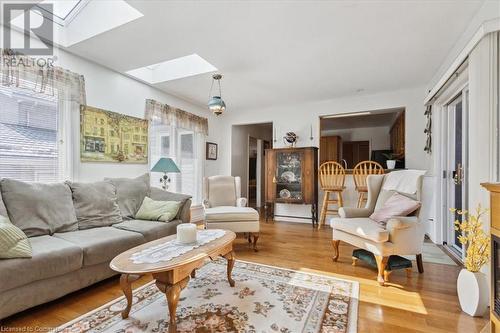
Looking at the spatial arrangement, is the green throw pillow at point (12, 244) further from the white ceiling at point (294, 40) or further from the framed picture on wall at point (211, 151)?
the framed picture on wall at point (211, 151)

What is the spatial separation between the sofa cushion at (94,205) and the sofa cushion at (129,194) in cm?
13

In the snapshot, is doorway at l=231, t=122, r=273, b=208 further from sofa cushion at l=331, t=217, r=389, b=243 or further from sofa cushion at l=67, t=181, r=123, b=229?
sofa cushion at l=331, t=217, r=389, b=243

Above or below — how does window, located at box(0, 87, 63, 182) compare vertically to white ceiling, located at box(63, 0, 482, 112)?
below

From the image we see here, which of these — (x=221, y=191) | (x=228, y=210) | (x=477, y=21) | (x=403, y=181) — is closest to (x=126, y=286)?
(x=228, y=210)

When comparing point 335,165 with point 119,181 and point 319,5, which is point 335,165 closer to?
point 319,5

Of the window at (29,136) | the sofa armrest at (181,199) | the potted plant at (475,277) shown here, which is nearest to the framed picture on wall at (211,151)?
the sofa armrest at (181,199)

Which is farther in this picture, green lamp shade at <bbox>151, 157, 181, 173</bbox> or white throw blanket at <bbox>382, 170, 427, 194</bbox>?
green lamp shade at <bbox>151, 157, 181, 173</bbox>

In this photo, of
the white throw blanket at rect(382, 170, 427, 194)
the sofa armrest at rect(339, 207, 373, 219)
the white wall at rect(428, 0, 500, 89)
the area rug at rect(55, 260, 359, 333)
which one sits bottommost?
the area rug at rect(55, 260, 359, 333)

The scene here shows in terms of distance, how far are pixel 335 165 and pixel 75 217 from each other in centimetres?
378

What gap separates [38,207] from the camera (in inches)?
85.4

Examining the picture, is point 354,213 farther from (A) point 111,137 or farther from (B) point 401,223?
(A) point 111,137

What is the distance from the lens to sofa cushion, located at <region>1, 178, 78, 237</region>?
2.06 m

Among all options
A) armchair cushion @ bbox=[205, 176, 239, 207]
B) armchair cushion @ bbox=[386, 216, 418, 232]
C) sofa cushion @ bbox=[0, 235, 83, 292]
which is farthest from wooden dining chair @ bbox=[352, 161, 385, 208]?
sofa cushion @ bbox=[0, 235, 83, 292]

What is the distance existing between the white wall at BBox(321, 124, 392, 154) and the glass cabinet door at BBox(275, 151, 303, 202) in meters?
3.58
